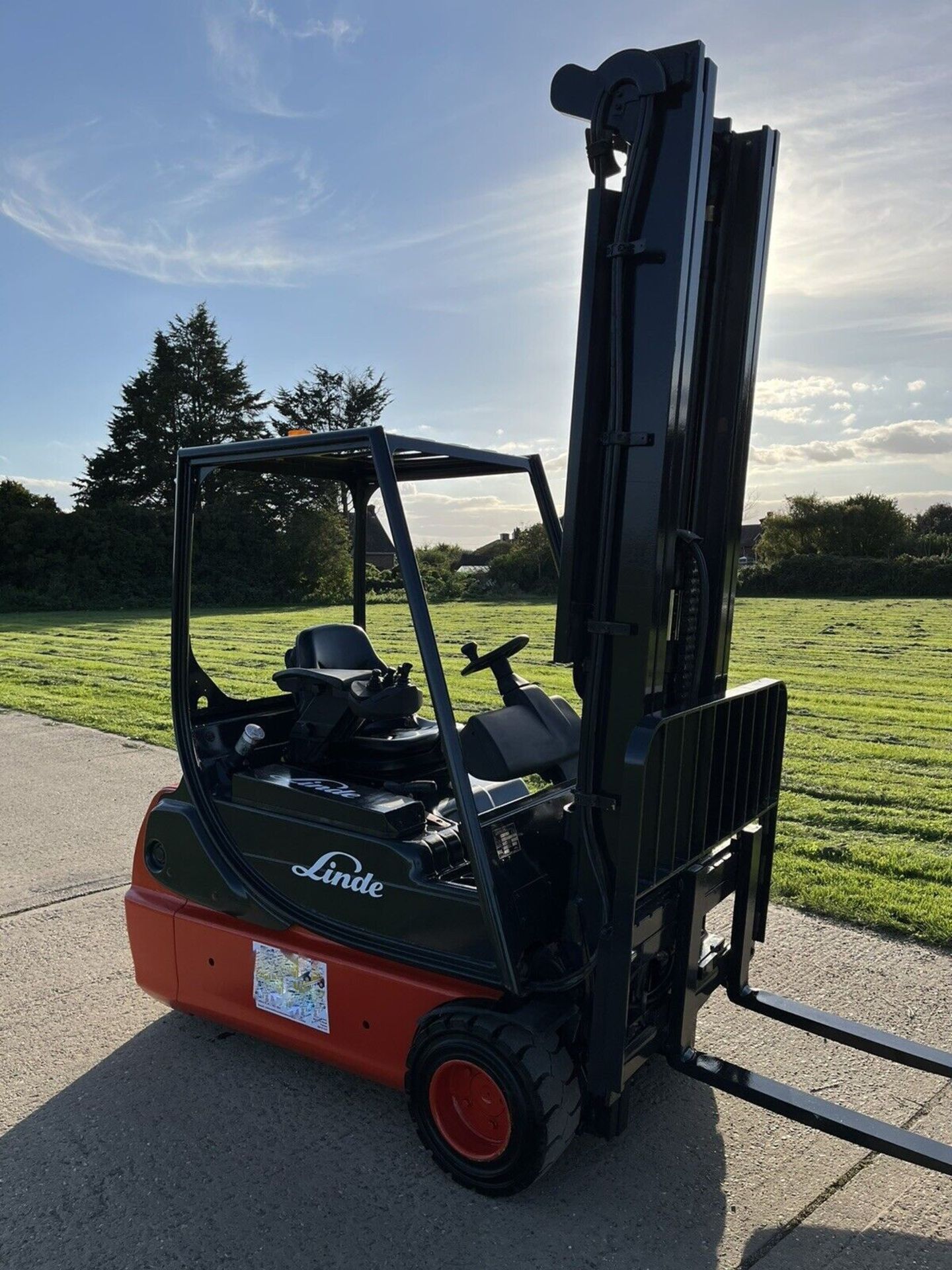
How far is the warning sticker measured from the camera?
3.22 m

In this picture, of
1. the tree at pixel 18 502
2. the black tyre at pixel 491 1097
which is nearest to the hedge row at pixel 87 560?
the tree at pixel 18 502

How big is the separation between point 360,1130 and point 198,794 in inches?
50.3

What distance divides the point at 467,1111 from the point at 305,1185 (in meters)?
0.53

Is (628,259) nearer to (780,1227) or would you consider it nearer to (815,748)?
(780,1227)

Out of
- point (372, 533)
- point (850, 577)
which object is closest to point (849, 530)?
point (850, 577)

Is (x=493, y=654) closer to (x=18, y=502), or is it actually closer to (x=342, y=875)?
(x=342, y=875)

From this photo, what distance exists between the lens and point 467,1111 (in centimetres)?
295

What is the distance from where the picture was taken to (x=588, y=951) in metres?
2.86

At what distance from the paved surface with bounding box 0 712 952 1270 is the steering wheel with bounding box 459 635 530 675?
1520 mm

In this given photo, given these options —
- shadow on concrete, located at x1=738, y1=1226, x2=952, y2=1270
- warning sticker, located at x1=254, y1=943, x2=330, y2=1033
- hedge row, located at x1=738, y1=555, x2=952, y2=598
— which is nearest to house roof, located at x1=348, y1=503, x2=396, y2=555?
warning sticker, located at x1=254, y1=943, x2=330, y2=1033

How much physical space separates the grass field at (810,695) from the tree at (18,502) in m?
5.94

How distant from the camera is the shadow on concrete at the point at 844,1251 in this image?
8.48 feet

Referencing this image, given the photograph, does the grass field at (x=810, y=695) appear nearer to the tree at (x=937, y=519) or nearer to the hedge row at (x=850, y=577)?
the hedge row at (x=850, y=577)

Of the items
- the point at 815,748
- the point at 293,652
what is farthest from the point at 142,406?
the point at 293,652
